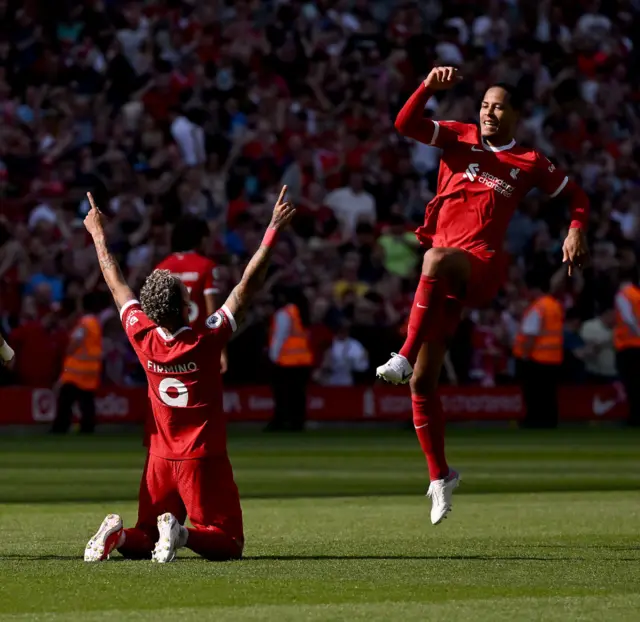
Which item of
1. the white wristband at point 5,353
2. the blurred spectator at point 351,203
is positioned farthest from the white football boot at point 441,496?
the blurred spectator at point 351,203

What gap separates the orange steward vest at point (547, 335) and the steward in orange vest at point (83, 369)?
6.44m

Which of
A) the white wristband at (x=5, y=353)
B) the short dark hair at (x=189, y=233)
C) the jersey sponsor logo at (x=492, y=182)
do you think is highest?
the jersey sponsor logo at (x=492, y=182)

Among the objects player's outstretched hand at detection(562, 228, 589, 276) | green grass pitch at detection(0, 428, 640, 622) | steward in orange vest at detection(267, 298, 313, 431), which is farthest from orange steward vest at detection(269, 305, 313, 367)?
→ player's outstretched hand at detection(562, 228, 589, 276)

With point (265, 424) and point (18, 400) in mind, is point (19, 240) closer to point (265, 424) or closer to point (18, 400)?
point (18, 400)

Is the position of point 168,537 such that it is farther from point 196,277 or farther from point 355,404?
point 355,404

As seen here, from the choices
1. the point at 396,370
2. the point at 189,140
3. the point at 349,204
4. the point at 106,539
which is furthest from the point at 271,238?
the point at 349,204

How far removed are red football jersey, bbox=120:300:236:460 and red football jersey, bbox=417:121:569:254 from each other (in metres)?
2.23

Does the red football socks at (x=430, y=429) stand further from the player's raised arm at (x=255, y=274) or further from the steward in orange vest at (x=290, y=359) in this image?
the steward in orange vest at (x=290, y=359)

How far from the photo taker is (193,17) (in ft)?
90.1

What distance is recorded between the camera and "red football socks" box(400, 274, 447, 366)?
9.97 m

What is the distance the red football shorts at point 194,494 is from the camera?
8578 mm

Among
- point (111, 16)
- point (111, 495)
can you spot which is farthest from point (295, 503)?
point (111, 16)

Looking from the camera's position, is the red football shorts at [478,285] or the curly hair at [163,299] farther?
the red football shorts at [478,285]

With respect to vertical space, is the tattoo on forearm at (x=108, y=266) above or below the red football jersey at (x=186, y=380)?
above
